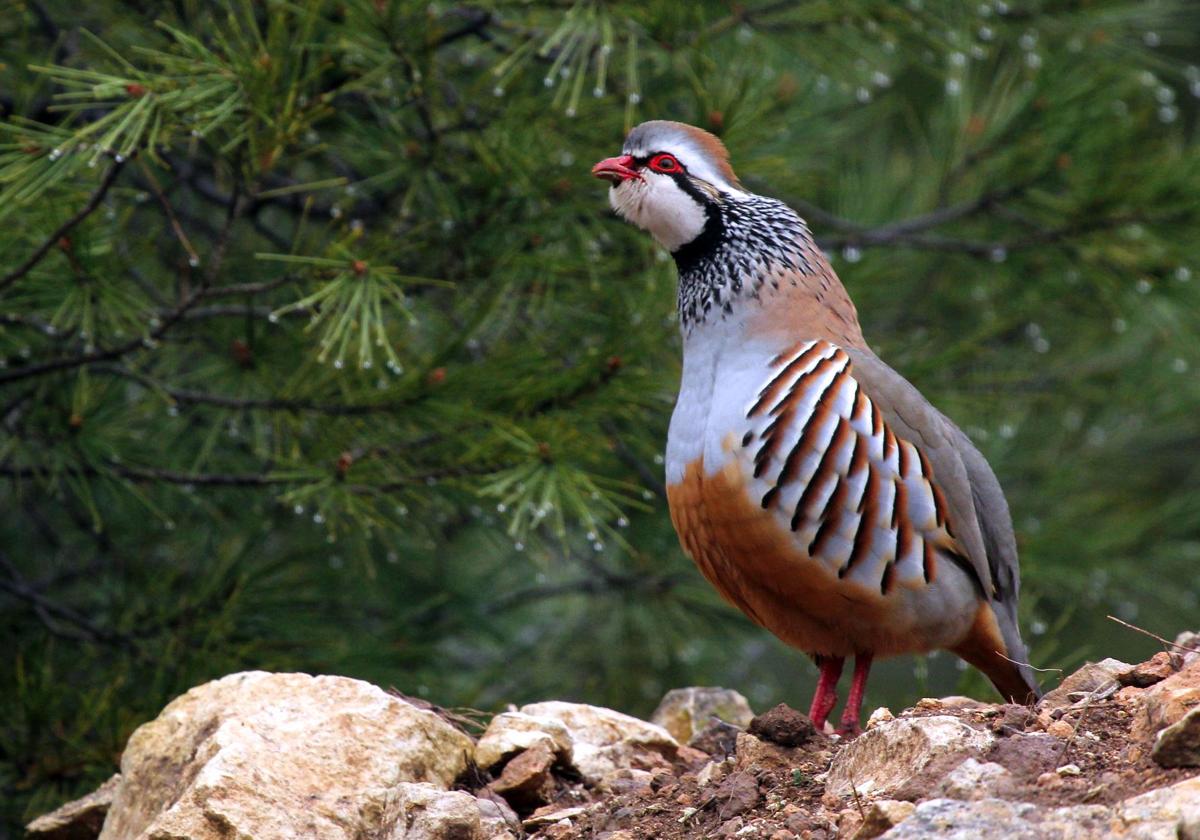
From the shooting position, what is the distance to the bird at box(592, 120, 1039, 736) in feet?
10.3

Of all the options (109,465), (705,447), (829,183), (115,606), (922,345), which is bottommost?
(115,606)

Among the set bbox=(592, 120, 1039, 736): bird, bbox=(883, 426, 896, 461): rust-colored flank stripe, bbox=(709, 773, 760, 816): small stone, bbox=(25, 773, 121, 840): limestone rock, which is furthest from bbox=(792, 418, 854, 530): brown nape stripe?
bbox=(25, 773, 121, 840): limestone rock

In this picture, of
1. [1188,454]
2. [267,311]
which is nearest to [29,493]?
[267,311]

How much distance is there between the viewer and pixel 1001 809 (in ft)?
6.62

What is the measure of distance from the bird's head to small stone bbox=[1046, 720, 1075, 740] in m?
1.57

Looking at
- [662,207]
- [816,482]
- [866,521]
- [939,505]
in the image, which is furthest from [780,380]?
[662,207]

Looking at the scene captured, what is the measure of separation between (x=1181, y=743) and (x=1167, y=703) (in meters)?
0.15

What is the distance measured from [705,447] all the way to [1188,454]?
3880 millimetres

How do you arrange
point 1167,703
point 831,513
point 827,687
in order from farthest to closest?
point 827,687, point 831,513, point 1167,703

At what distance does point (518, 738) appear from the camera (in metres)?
2.89

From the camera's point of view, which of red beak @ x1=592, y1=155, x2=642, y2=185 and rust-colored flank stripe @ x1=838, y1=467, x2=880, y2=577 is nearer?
rust-colored flank stripe @ x1=838, y1=467, x2=880, y2=577

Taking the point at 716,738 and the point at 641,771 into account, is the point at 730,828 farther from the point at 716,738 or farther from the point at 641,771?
the point at 716,738

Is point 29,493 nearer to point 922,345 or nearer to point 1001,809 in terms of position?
point 922,345

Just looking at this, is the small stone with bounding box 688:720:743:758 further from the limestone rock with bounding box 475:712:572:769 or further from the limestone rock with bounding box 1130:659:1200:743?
the limestone rock with bounding box 1130:659:1200:743
